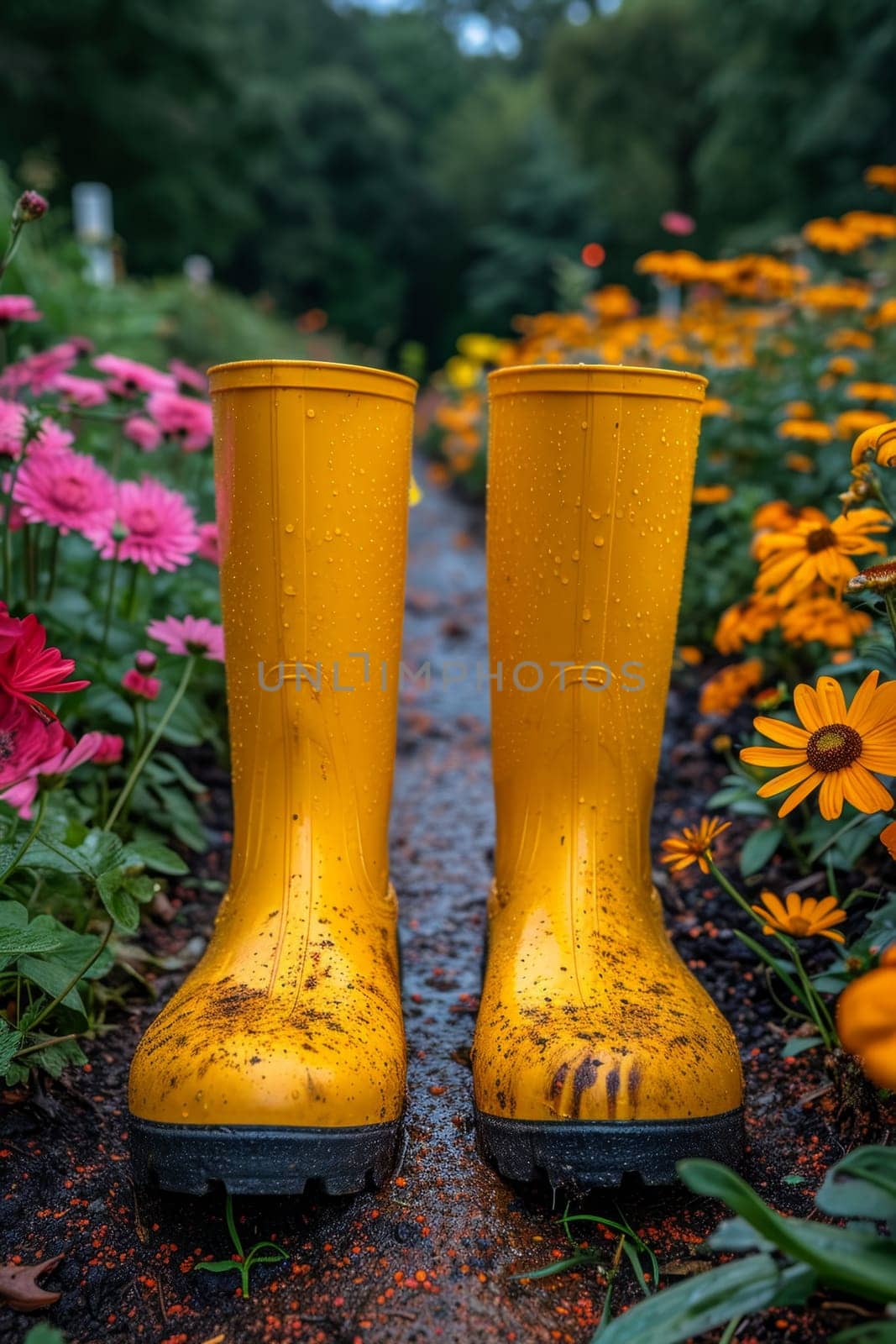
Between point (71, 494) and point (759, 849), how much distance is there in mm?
937

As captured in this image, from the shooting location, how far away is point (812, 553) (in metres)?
1.21

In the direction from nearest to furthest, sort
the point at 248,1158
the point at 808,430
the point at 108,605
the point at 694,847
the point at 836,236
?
the point at 248,1158
the point at 694,847
the point at 108,605
the point at 808,430
the point at 836,236

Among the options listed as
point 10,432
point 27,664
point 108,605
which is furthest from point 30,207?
point 27,664

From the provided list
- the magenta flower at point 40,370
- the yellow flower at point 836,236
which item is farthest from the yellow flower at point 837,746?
the yellow flower at point 836,236

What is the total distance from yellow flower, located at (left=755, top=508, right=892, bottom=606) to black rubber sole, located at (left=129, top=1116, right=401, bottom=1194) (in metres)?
0.77

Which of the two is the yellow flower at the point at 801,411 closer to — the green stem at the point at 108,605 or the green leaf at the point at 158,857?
the green stem at the point at 108,605

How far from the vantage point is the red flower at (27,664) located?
0.82 meters

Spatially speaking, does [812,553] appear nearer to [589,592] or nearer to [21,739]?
[589,592]

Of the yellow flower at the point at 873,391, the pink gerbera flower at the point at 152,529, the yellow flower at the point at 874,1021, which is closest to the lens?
the yellow flower at the point at 874,1021

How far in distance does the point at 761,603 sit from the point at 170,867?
2.74 ft

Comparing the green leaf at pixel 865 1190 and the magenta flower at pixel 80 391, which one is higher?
the magenta flower at pixel 80 391

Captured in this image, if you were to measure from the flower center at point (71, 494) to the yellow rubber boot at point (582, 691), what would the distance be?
0.48m

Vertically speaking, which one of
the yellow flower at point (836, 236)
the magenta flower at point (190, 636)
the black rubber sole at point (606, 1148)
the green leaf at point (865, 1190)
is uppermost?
the yellow flower at point (836, 236)

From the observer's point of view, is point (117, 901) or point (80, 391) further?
point (80, 391)
